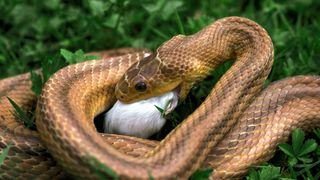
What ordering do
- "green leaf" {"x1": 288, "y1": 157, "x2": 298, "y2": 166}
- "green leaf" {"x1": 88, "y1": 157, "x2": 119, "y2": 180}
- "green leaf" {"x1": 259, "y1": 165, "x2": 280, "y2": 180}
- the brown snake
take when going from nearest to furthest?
"green leaf" {"x1": 88, "y1": 157, "x2": 119, "y2": 180} < the brown snake < "green leaf" {"x1": 259, "y1": 165, "x2": 280, "y2": 180} < "green leaf" {"x1": 288, "y1": 157, "x2": 298, "y2": 166}

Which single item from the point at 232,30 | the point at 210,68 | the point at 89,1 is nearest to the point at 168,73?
the point at 210,68

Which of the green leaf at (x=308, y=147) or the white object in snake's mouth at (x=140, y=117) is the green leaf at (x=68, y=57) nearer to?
the white object in snake's mouth at (x=140, y=117)

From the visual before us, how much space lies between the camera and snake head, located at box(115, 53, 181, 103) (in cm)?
580

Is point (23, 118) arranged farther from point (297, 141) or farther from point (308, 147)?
point (308, 147)

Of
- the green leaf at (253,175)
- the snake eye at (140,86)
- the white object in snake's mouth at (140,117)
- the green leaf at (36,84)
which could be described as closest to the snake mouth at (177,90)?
the white object in snake's mouth at (140,117)

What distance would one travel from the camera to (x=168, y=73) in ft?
19.0

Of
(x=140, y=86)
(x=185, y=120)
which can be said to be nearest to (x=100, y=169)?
(x=185, y=120)

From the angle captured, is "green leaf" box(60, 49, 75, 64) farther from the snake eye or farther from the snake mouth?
the snake mouth

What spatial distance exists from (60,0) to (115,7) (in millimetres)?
1116

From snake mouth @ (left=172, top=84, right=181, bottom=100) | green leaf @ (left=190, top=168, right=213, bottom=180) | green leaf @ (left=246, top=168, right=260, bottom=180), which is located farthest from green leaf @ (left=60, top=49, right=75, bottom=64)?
green leaf @ (left=246, top=168, right=260, bottom=180)

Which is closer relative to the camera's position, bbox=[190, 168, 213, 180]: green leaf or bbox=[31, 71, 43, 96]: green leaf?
bbox=[190, 168, 213, 180]: green leaf

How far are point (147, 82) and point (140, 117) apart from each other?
347 millimetres

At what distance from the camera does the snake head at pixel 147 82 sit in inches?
229

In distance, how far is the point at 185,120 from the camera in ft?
17.7
